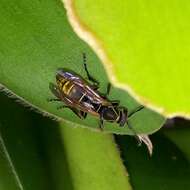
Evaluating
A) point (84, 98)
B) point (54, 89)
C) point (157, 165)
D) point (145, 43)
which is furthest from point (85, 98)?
point (145, 43)

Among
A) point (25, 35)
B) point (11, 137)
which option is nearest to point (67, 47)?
point (25, 35)

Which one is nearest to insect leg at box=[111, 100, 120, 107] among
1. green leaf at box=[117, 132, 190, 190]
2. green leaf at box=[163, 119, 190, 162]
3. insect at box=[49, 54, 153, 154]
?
insect at box=[49, 54, 153, 154]

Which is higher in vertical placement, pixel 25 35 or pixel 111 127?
pixel 25 35

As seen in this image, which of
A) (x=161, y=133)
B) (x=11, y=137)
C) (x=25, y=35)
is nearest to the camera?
(x=25, y=35)

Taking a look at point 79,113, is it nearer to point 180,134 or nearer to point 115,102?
point 115,102

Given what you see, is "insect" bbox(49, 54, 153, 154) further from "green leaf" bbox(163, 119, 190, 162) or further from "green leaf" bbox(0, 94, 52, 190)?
"green leaf" bbox(163, 119, 190, 162)

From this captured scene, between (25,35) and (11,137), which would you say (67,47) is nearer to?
(25,35)
